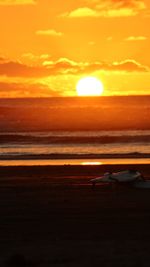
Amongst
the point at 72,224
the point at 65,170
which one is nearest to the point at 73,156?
the point at 65,170

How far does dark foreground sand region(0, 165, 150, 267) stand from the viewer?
13938 millimetres

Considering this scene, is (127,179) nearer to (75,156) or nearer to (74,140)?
(75,156)

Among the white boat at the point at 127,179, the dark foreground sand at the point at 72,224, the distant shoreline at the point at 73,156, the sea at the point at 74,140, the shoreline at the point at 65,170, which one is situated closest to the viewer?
the dark foreground sand at the point at 72,224

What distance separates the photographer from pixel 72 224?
1797 centimetres

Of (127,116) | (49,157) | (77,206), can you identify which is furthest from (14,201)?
(127,116)

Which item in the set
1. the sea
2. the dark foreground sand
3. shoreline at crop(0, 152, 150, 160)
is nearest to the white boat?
the dark foreground sand

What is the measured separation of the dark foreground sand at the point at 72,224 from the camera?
1394 cm

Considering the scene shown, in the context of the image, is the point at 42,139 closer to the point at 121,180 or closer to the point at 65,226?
the point at 121,180

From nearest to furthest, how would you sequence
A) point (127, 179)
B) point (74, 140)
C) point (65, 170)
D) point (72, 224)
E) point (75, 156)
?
point (72, 224), point (127, 179), point (65, 170), point (75, 156), point (74, 140)

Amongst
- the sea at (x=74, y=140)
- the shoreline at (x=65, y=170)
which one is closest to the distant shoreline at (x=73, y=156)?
the sea at (x=74, y=140)

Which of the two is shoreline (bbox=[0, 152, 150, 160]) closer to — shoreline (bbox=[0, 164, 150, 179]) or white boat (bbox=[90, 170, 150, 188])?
shoreline (bbox=[0, 164, 150, 179])

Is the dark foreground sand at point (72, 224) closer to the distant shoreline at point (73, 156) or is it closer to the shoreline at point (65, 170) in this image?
the shoreline at point (65, 170)

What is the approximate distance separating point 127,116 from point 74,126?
66.6 feet

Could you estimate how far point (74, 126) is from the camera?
286 ft
